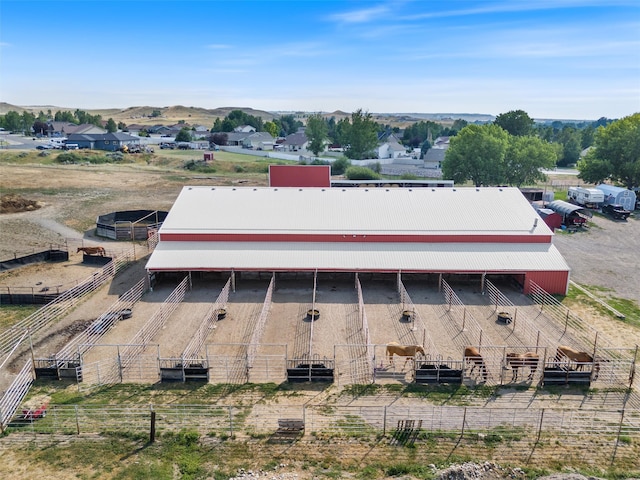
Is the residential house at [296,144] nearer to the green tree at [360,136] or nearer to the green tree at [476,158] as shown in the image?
the green tree at [360,136]

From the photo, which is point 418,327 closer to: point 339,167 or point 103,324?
point 103,324

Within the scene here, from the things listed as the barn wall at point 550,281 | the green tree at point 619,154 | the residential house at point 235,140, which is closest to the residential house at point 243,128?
the residential house at point 235,140

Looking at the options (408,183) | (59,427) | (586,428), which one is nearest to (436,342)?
(586,428)

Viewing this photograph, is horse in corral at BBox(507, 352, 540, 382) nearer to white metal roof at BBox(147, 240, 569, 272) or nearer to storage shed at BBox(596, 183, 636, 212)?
white metal roof at BBox(147, 240, 569, 272)

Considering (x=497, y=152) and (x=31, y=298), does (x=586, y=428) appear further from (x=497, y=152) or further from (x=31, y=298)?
(x=497, y=152)

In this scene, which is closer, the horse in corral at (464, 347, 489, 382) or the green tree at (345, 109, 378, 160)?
the horse in corral at (464, 347, 489, 382)

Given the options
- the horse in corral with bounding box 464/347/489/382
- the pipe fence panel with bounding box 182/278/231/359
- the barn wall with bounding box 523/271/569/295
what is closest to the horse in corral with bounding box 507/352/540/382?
the horse in corral with bounding box 464/347/489/382
